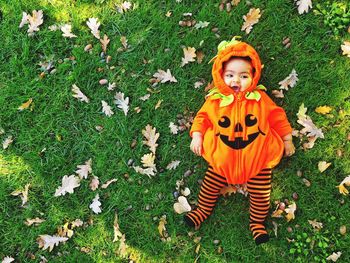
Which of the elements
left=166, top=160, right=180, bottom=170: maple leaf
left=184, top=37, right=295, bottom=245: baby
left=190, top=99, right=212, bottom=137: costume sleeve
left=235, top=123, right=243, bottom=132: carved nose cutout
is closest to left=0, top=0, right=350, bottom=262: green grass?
left=166, top=160, right=180, bottom=170: maple leaf

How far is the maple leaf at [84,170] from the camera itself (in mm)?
6055

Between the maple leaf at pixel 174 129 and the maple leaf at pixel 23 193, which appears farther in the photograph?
the maple leaf at pixel 23 193

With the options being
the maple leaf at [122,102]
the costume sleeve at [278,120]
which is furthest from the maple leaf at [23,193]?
the costume sleeve at [278,120]

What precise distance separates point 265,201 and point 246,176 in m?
0.40

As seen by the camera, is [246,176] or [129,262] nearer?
[246,176]

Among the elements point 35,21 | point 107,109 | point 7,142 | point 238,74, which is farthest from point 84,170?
point 238,74

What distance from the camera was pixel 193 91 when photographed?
19.7 feet

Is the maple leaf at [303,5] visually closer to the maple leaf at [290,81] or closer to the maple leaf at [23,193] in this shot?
the maple leaf at [290,81]

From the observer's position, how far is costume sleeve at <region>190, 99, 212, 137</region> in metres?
5.54

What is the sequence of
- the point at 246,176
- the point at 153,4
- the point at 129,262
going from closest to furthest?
the point at 246,176 < the point at 129,262 < the point at 153,4

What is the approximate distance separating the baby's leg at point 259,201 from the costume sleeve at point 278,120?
1.67ft

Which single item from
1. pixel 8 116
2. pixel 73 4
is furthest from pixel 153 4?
pixel 8 116

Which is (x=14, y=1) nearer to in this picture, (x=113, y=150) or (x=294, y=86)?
(x=113, y=150)

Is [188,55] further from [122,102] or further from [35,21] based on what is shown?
[35,21]
